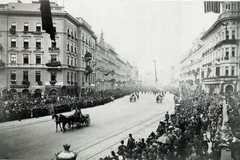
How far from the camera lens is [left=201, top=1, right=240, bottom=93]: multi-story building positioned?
11555 millimetres

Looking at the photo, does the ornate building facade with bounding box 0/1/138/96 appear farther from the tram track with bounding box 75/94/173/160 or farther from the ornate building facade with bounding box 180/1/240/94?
the ornate building facade with bounding box 180/1/240/94

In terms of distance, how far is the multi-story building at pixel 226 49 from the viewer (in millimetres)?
11555

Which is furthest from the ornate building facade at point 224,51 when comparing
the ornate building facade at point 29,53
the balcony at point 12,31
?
the balcony at point 12,31

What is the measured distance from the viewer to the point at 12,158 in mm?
9508

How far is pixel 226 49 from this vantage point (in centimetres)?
1252

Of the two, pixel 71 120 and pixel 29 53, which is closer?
pixel 29 53

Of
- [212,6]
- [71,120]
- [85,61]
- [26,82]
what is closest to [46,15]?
[26,82]

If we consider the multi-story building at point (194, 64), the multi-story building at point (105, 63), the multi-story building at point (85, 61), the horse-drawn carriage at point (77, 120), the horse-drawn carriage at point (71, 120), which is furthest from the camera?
the multi-story building at point (105, 63)

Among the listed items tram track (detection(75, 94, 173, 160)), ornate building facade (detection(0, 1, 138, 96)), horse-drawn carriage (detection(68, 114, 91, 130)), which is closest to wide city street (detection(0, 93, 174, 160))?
tram track (detection(75, 94, 173, 160))

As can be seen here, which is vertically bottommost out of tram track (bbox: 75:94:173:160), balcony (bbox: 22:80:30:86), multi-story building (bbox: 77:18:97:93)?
tram track (bbox: 75:94:173:160)

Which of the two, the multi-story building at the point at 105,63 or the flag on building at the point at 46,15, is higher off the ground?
the flag on building at the point at 46,15

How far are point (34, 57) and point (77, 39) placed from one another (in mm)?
5125

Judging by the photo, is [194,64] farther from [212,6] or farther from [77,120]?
[77,120]

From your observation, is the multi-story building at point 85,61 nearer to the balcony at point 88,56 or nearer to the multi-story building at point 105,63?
the balcony at point 88,56
